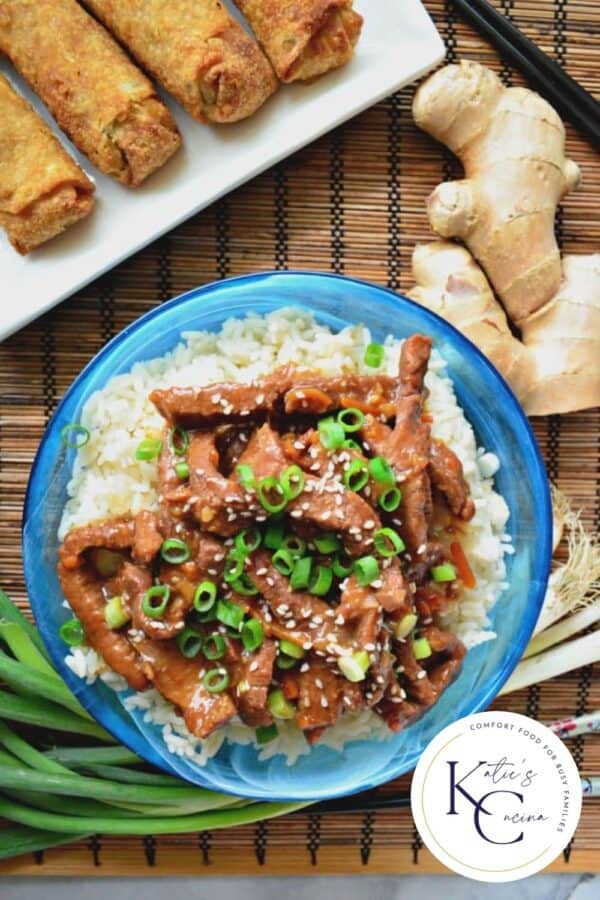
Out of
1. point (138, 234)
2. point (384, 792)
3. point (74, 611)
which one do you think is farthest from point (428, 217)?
point (384, 792)

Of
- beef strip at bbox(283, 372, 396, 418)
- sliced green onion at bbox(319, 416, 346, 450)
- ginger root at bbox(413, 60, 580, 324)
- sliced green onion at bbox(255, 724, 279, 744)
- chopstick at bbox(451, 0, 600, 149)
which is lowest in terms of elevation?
sliced green onion at bbox(255, 724, 279, 744)

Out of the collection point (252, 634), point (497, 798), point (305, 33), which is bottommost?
point (497, 798)

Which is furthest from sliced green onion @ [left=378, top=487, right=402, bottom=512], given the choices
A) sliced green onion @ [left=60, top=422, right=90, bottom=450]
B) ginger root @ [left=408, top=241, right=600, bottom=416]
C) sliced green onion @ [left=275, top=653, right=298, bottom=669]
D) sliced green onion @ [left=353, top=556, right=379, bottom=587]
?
sliced green onion @ [left=60, top=422, right=90, bottom=450]

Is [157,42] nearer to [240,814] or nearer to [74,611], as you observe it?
[74,611]

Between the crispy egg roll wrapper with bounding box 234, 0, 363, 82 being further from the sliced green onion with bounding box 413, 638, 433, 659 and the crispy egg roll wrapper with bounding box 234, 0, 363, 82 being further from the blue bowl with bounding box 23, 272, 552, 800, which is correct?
the sliced green onion with bounding box 413, 638, 433, 659

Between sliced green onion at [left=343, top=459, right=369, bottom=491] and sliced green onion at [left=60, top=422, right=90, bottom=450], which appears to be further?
sliced green onion at [left=60, top=422, right=90, bottom=450]

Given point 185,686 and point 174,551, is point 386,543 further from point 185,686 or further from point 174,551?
point 185,686

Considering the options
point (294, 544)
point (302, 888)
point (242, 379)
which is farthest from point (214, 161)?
point (302, 888)
